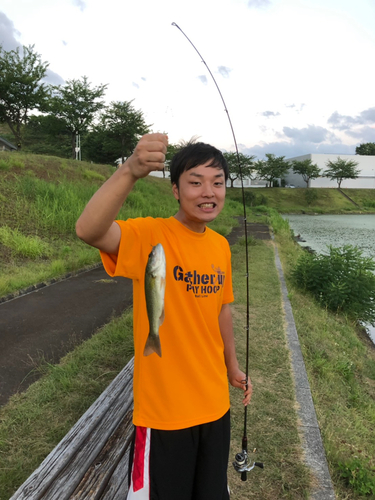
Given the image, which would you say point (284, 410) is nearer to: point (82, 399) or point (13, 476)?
point (82, 399)

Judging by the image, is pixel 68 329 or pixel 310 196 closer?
pixel 68 329

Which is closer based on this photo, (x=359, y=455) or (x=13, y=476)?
(x=13, y=476)

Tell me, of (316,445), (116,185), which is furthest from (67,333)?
(116,185)

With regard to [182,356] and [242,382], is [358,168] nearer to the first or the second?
[242,382]

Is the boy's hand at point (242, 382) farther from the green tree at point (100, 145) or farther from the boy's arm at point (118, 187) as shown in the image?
the green tree at point (100, 145)

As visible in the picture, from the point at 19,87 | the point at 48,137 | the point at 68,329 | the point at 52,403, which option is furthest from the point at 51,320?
the point at 48,137

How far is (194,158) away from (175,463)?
1227 millimetres

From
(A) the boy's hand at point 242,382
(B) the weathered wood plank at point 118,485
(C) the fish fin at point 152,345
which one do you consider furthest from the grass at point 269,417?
(C) the fish fin at point 152,345

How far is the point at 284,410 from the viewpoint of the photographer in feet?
10.1

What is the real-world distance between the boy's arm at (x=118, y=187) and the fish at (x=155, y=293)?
0.64 feet

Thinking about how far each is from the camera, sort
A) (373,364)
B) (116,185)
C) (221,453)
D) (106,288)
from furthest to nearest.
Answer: (106,288), (373,364), (221,453), (116,185)

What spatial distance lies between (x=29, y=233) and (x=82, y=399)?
23.0ft

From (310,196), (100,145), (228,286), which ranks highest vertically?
(100,145)

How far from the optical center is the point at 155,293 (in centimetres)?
124
